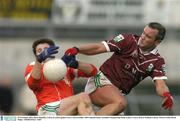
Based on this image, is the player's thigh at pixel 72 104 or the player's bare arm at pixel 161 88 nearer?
the player's thigh at pixel 72 104

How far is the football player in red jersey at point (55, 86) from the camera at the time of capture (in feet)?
31.1

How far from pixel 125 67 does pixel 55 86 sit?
79cm

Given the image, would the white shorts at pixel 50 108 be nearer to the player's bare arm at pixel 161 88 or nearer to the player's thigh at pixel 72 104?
the player's thigh at pixel 72 104

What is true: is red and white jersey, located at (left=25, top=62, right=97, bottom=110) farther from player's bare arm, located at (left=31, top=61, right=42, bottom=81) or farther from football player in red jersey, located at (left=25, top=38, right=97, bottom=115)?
player's bare arm, located at (left=31, top=61, right=42, bottom=81)

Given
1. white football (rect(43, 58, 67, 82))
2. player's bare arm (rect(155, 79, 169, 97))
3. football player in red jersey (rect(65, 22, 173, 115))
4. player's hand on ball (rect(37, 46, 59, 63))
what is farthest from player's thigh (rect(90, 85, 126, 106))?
player's hand on ball (rect(37, 46, 59, 63))

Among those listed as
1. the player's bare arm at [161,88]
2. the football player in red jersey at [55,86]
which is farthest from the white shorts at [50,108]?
the player's bare arm at [161,88]

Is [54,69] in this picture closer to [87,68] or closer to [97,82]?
[87,68]

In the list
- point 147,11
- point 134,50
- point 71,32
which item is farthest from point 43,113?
point 71,32

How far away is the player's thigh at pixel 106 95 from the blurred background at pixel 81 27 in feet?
31.4

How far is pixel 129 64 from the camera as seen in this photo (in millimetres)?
10203

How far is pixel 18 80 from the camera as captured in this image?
67.5 feet

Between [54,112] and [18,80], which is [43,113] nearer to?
[54,112]

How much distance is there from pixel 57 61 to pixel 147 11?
1242 centimetres

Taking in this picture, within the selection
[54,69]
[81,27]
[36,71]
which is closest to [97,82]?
[36,71]
